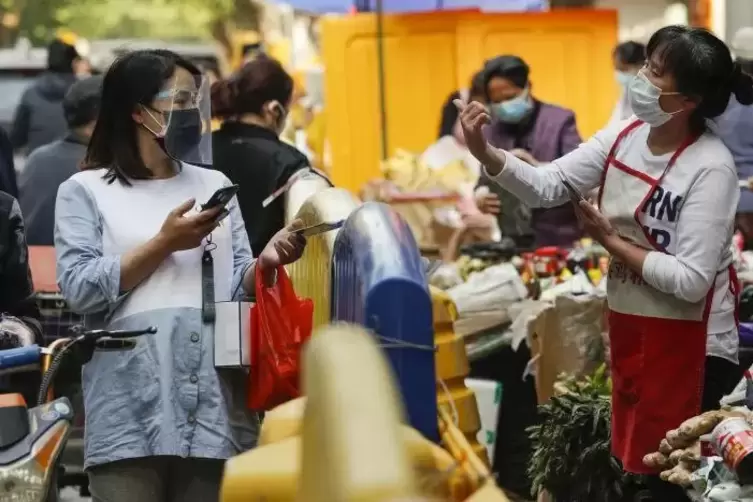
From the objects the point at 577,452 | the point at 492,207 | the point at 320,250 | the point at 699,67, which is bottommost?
the point at 577,452

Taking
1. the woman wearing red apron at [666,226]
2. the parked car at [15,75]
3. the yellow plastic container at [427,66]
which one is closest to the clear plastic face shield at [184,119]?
the woman wearing red apron at [666,226]

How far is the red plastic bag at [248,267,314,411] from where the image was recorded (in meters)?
4.39

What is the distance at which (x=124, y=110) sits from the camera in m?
4.53

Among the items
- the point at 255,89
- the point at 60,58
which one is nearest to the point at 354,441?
the point at 255,89

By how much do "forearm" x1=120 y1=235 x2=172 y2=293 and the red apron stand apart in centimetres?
142

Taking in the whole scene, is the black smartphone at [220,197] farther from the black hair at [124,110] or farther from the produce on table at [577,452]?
the produce on table at [577,452]

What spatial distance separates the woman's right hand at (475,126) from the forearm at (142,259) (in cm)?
97

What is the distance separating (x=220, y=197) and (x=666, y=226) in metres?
1.35

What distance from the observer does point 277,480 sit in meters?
2.97

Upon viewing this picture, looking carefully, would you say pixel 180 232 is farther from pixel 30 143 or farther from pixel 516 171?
pixel 30 143

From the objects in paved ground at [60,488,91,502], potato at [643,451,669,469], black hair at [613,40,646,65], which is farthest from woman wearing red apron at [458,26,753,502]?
black hair at [613,40,646,65]

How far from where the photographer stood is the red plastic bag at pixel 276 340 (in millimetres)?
4391

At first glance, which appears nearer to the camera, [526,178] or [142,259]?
[142,259]

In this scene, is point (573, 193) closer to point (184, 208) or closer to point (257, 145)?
point (184, 208)
